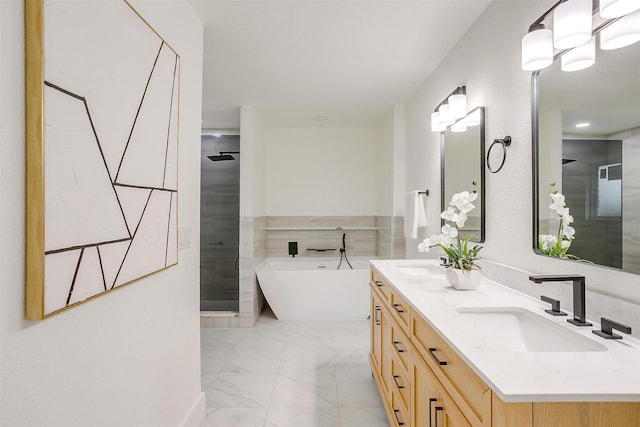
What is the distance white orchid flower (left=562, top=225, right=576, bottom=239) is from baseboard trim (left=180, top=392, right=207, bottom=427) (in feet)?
6.81

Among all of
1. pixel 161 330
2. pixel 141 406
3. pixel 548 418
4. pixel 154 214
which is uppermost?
pixel 154 214

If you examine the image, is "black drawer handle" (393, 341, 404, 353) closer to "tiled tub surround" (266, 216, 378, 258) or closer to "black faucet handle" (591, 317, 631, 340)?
"black faucet handle" (591, 317, 631, 340)

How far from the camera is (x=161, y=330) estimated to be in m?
1.57

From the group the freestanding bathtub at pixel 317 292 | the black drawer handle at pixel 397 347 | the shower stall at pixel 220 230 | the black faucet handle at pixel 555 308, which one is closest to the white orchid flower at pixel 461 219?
the black faucet handle at pixel 555 308

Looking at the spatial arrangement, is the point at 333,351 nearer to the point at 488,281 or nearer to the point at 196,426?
the point at 196,426

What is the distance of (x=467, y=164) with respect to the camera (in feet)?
7.14

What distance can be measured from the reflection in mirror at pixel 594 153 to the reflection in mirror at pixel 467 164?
0.47 meters

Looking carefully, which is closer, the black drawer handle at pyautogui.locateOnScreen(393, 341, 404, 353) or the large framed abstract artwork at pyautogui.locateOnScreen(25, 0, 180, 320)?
the large framed abstract artwork at pyautogui.locateOnScreen(25, 0, 180, 320)

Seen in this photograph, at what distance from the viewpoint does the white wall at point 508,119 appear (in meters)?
1.51

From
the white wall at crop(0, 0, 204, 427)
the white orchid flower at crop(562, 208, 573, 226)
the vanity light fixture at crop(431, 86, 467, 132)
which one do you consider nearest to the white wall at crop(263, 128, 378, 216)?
the vanity light fixture at crop(431, 86, 467, 132)

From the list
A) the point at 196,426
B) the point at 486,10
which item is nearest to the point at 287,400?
the point at 196,426

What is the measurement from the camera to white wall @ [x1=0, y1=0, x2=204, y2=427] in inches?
31.6

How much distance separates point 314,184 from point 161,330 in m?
3.38

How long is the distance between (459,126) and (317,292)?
238 cm
